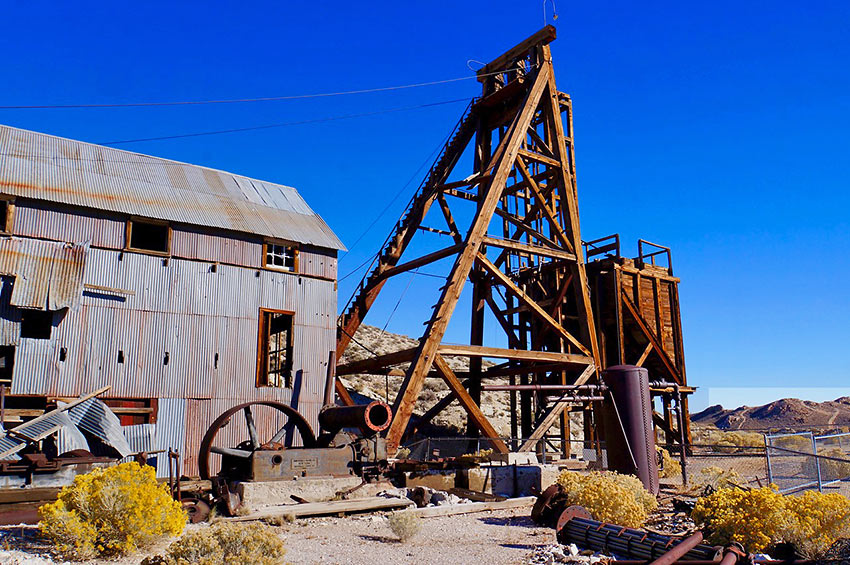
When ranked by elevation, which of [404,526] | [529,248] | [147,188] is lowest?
[404,526]

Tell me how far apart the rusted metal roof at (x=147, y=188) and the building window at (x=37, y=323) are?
2791mm

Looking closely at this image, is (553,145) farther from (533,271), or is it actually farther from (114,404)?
(114,404)

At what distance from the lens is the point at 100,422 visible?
1537 cm

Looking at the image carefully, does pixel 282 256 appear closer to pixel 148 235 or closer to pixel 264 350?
pixel 264 350

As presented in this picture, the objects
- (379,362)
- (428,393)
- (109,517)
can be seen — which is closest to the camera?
(109,517)

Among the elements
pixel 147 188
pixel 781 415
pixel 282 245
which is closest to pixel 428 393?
pixel 282 245

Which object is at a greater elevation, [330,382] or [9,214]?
[9,214]

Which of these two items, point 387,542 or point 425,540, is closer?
point 387,542

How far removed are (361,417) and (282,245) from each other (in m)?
7.39

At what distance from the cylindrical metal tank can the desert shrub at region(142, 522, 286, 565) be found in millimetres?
7862

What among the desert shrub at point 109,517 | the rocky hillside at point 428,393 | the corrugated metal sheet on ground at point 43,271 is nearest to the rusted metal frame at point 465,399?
the corrugated metal sheet on ground at point 43,271

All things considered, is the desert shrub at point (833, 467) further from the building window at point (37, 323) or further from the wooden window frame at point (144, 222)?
the building window at point (37, 323)

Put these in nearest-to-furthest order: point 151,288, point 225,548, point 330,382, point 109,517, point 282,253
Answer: point 225,548
point 109,517
point 151,288
point 330,382
point 282,253

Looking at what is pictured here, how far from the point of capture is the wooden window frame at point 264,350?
18.4 m
